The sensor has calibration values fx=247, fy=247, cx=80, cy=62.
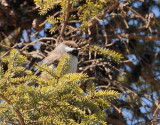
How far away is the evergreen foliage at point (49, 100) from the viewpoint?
2.05 meters

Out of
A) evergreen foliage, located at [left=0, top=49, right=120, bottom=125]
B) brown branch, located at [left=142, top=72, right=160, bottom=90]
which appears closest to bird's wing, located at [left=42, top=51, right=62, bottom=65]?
evergreen foliage, located at [left=0, top=49, right=120, bottom=125]

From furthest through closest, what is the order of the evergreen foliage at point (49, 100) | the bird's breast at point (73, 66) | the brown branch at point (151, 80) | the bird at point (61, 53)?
the brown branch at point (151, 80) < the bird at point (61, 53) < the bird's breast at point (73, 66) < the evergreen foliage at point (49, 100)

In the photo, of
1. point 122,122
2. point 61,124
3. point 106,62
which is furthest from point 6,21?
point 61,124

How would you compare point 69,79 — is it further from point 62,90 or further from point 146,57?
point 146,57

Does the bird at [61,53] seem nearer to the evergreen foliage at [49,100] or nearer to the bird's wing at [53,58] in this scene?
the bird's wing at [53,58]

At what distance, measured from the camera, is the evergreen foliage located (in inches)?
80.6

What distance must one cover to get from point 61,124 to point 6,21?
10.5ft

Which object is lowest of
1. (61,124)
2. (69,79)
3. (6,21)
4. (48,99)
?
(61,124)

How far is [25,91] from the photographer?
203cm

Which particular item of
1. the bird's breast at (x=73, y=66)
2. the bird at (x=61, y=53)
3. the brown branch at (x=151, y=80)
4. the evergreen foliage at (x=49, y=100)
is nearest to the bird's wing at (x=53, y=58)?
the bird at (x=61, y=53)

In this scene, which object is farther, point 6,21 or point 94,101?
point 6,21

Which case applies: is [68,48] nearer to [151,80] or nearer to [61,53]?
[61,53]

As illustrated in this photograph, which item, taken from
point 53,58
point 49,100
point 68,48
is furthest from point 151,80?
point 49,100

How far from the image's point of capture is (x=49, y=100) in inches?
84.0
